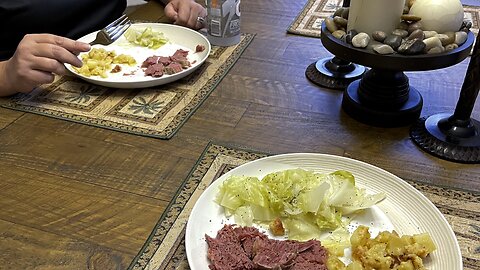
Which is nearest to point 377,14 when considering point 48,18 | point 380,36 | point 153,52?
point 380,36

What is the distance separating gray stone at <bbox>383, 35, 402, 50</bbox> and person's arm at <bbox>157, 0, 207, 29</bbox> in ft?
2.19

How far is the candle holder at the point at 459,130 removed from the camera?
0.86 m

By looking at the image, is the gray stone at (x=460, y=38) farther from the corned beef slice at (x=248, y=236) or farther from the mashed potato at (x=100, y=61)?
the mashed potato at (x=100, y=61)

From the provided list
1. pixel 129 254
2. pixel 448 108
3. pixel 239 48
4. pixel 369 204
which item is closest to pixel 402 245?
pixel 369 204

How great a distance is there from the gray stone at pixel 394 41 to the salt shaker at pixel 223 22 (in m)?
0.49

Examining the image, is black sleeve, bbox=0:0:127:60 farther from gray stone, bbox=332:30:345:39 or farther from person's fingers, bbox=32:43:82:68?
gray stone, bbox=332:30:345:39

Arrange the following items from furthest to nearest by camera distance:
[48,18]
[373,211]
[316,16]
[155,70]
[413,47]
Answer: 1. [316,16]
2. [48,18]
3. [155,70]
4. [413,47]
5. [373,211]

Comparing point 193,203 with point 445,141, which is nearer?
point 193,203

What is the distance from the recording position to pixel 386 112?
0.97m

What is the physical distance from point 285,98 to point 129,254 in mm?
538

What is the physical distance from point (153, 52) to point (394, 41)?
0.62 m

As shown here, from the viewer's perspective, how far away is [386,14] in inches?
35.3

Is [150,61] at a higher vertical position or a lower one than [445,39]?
lower

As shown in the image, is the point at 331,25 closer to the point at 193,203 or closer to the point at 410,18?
the point at 410,18
